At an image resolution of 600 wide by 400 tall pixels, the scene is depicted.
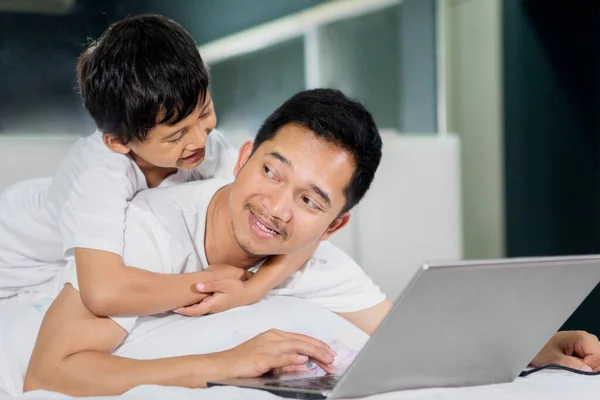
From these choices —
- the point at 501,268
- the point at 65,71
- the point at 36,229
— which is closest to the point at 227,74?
the point at 65,71

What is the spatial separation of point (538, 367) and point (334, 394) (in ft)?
1.54

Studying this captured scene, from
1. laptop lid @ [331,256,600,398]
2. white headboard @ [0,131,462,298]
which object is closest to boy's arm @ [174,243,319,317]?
laptop lid @ [331,256,600,398]

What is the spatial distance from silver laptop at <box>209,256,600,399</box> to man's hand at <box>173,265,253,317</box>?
0.82ft

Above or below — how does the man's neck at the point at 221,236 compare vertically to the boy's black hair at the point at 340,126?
below

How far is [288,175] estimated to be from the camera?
145cm

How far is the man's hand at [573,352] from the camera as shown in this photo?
145 centimetres

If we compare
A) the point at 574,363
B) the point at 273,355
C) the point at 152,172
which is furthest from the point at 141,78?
the point at 574,363

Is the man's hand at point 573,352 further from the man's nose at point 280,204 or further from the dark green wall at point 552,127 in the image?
the dark green wall at point 552,127

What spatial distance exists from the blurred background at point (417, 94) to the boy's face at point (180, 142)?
2.46 feet

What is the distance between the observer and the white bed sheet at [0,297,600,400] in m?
1.20

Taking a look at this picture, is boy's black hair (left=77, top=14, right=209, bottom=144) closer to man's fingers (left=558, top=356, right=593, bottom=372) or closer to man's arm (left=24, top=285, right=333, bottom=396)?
man's arm (left=24, top=285, right=333, bottom=396)

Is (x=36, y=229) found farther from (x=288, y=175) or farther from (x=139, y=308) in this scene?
(x=288, y=175)

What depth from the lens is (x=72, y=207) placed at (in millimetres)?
1517

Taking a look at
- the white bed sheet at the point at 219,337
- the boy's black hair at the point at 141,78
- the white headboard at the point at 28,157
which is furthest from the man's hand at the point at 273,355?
the white headboard at the point at 28,157
